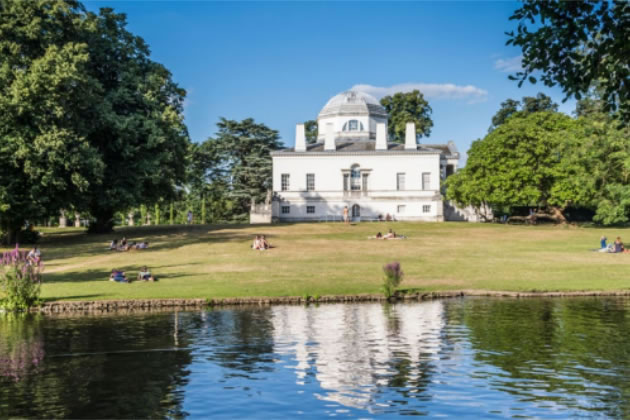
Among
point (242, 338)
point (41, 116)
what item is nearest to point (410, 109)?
point (41, 116)

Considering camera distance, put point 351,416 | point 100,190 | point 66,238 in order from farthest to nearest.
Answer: point 66,238 → point 100,190 → point 351,416

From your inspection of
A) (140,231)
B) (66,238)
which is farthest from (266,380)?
(140,231)

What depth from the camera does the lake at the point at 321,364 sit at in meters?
13.6

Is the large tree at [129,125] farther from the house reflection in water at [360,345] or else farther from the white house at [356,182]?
the house reflection in water at [360,345]

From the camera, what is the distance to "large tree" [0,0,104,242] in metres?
48.1

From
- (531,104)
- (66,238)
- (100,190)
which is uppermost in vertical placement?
(531,104)

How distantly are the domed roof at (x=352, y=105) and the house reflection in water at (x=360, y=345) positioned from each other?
69.9 meters

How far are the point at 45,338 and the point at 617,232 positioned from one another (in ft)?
183

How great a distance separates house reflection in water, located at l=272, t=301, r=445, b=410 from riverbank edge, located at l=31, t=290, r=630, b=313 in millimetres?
1392

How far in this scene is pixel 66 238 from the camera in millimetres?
59594

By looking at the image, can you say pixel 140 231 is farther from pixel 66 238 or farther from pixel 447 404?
pixel 447 404

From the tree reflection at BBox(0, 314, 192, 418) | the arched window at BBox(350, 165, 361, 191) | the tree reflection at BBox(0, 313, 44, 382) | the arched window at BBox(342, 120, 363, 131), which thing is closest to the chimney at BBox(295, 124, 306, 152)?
the arched window at BBox(350, 165, 361, 191)

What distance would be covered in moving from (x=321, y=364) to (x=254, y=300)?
39.1 ft

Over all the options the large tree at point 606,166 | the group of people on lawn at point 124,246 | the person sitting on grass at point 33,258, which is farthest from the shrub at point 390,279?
the group of people on lawn at point 124,246
